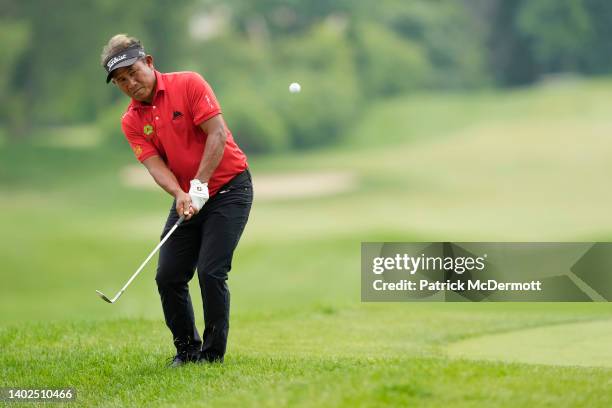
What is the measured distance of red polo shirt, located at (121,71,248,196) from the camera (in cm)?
660

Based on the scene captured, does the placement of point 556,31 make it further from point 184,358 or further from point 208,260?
point 208,260

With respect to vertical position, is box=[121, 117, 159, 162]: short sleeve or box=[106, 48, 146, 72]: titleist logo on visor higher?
box=[106, 48, 146, 72]: titleist logo on visor

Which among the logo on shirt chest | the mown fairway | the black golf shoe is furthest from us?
the black golf shoe

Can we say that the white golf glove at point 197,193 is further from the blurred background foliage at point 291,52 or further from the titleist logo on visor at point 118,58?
the blurred background foliage at point 291,52

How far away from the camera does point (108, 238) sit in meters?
26.5

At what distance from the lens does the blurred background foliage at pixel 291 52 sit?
1280 inches

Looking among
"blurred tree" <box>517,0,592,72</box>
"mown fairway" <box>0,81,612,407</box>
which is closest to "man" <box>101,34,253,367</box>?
"mown fairway" <box>0,81,612,407</box>

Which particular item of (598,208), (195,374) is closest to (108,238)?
(598,208)

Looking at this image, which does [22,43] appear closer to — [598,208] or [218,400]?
[598,208]

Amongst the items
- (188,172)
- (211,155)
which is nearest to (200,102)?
(211,155)

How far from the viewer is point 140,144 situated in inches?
268

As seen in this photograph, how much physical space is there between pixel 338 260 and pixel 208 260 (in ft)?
55.4

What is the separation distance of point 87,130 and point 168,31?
4.17 m

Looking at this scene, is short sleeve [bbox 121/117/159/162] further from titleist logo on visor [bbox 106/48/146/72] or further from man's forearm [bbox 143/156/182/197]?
titleist logo on visor [bbox 106/48/146/72]
